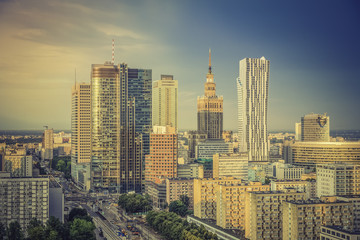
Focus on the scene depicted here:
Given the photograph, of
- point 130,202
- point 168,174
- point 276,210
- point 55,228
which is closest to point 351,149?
point 168,174

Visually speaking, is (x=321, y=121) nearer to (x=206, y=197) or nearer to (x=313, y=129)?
(x=313, y=129)

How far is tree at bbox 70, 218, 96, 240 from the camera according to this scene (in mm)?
20797

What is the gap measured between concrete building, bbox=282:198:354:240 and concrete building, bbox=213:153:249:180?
20842mm

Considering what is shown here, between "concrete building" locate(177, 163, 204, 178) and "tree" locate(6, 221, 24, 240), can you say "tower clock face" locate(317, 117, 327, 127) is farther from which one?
"tree" locate(6, 221, 24, 240)

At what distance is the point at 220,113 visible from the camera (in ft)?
195

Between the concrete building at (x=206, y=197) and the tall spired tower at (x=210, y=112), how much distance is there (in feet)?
104

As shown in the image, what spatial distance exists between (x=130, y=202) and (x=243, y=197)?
29.4 ft

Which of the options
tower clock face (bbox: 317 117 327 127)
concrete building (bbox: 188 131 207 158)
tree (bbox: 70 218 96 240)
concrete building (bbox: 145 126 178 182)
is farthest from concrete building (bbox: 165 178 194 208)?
concrete building (bbox: 188 131 207 158)

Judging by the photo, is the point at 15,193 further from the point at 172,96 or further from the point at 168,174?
the point at 172,96

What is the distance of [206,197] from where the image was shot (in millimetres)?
26266

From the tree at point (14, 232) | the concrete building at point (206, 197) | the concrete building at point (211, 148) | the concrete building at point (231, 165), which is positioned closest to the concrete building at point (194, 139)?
the concrete building at point (211, 148)

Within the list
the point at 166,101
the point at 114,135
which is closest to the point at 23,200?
the point at 114,135

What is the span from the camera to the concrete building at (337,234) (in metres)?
16.0

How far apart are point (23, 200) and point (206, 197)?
350 inches
